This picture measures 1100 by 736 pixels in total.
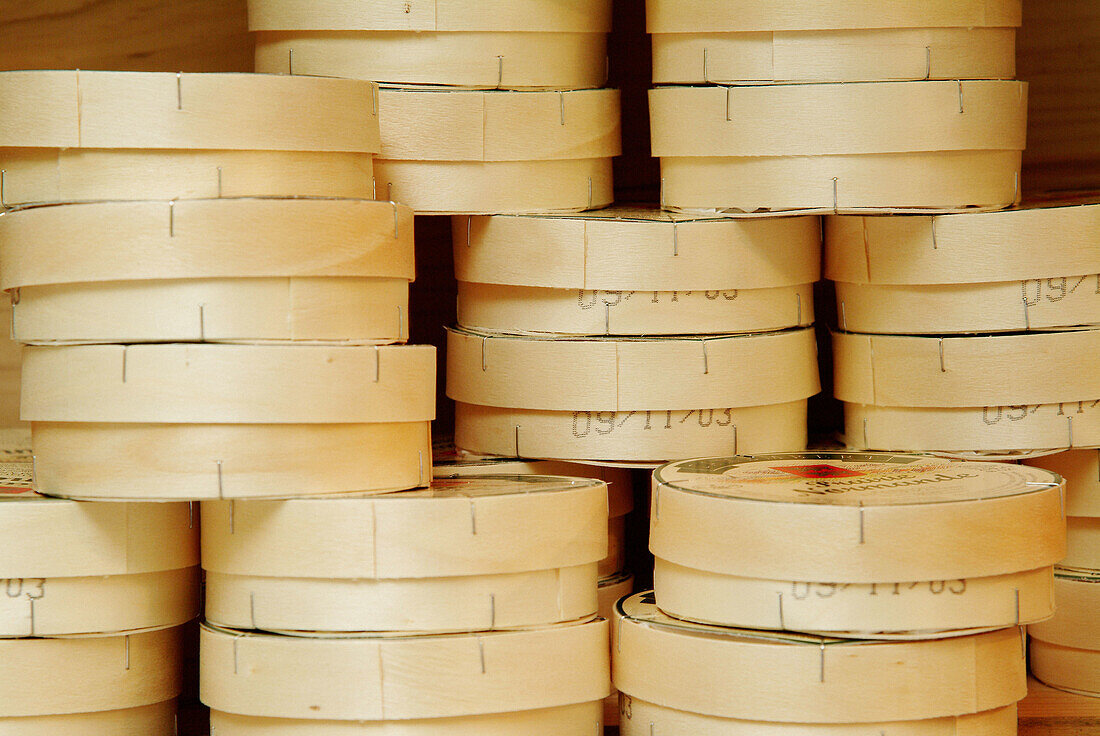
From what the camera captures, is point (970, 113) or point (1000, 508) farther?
point (970, 113)

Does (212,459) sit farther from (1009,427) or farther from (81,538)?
(1009,427)

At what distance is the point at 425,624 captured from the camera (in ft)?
5.28

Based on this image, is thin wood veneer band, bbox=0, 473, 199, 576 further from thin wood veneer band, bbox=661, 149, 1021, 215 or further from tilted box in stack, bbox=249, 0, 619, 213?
thin wood veneer band, bbox=661, 149, 1021, 215

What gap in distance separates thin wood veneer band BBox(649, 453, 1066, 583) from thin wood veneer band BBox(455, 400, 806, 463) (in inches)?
9.2

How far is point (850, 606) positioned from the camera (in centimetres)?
153

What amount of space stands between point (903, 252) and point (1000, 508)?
0.48 m

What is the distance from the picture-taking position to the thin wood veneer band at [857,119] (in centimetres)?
180

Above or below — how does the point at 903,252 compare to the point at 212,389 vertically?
above

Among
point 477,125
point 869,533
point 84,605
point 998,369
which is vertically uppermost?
point 477,125

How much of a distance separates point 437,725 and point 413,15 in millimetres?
964

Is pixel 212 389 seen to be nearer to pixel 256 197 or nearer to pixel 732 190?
pixel 256 197

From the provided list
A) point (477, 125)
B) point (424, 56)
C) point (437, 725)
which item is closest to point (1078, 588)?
point (437, 725)

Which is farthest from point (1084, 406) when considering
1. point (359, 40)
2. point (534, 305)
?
point (359, 40)

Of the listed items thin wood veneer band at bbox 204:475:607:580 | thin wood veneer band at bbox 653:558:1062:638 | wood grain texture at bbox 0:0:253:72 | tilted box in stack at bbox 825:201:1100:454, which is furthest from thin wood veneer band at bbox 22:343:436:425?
wood grain texture at bbox 0:0:253:72
